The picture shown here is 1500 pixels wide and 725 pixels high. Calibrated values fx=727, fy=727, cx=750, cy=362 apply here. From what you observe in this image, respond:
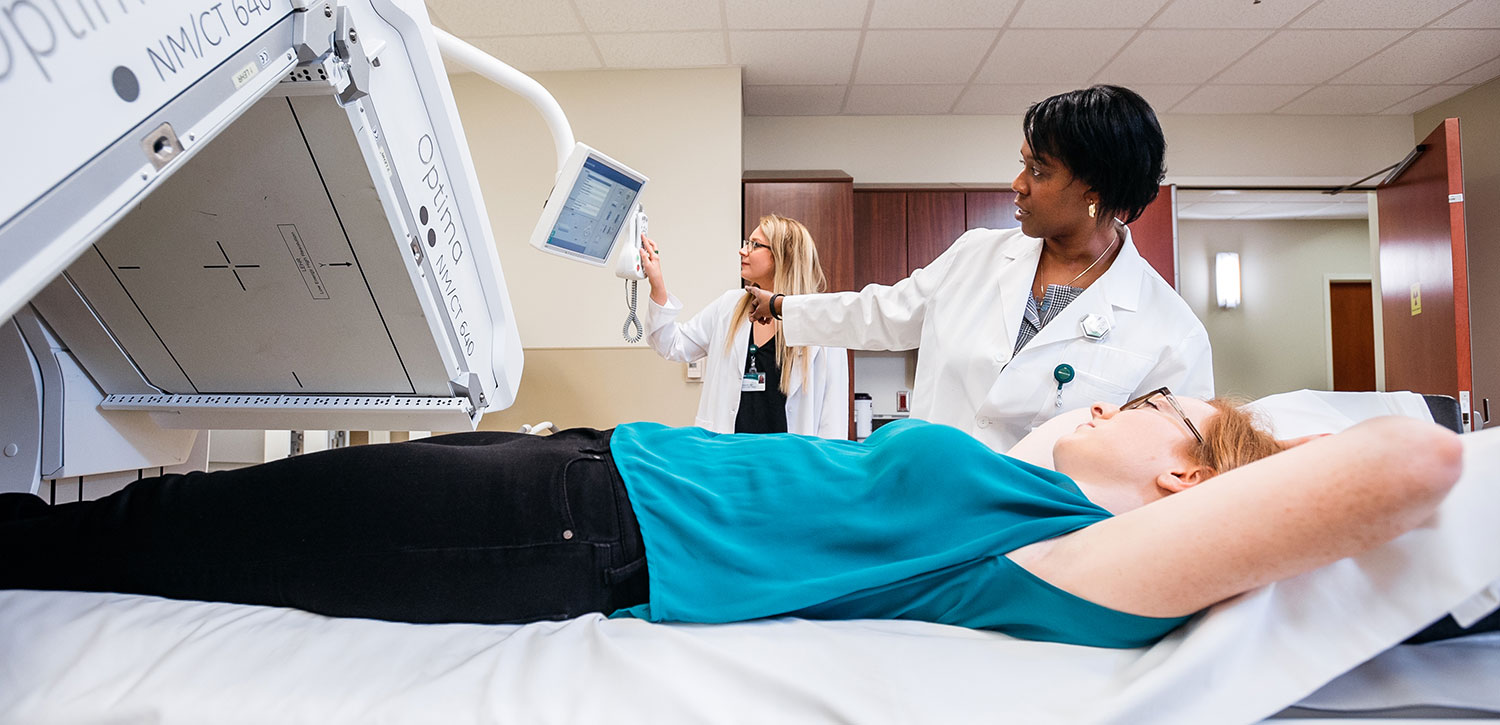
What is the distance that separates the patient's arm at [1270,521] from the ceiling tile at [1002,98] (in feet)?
10.1

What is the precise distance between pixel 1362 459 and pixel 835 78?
310 centimetres

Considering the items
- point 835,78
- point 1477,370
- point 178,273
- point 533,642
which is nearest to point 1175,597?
point 533,642

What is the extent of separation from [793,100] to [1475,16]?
269 centimetres

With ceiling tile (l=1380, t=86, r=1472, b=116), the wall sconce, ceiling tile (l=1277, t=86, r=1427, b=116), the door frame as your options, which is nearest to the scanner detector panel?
ceiling tile (l=1277, t=86, r=1427, b=116)

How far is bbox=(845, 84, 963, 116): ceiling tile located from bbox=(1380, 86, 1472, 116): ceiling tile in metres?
2.22

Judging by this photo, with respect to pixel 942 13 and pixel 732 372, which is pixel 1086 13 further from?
pixel 732 372

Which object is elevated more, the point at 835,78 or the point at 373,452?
the point at 835,78

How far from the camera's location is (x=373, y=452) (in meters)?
0.85

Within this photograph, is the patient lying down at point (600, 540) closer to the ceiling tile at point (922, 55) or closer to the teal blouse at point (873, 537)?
the teal blouse at point (873, 537)

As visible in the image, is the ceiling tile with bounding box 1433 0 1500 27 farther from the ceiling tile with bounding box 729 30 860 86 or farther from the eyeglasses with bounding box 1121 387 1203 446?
the eyeglasses with bounding box 1121 387 1203 446

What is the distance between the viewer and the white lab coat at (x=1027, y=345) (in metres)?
1.40

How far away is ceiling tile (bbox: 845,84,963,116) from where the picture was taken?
348 cm

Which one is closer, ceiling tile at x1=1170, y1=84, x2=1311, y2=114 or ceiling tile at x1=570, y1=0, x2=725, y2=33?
ceiling tile at x1=570, y1=0, x2=725, y2=33

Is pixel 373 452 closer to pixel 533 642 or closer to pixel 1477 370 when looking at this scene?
pixel 533 642
